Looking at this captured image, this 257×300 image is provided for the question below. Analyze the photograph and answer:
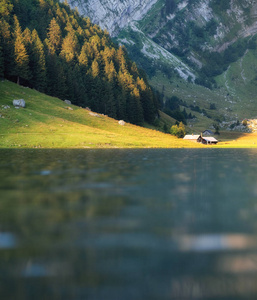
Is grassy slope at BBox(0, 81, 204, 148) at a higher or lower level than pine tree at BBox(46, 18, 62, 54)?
lower

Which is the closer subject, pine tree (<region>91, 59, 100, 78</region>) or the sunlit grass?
the sunlit grass

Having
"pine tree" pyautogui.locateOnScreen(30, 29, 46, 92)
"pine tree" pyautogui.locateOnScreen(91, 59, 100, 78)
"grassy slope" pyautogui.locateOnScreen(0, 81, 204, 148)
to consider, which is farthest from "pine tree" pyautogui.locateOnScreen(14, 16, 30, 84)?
"pine tree" pyautogui.locateOnScreen(91, 59, 100, 78)

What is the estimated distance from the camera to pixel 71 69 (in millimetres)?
149125

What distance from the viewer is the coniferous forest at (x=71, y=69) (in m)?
119

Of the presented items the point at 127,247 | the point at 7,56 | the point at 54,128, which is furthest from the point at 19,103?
the point at 127,247

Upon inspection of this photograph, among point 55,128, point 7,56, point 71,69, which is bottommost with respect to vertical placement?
point 55,128

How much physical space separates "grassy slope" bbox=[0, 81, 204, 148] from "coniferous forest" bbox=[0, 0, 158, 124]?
1099 centimetres

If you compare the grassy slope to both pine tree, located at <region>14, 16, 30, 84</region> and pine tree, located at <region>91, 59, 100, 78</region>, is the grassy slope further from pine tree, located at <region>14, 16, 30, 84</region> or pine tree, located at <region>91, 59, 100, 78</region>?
pine tree, located at <region>91, 59, 100, 78</region>

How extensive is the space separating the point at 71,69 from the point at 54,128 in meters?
69.5

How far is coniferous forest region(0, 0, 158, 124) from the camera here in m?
119

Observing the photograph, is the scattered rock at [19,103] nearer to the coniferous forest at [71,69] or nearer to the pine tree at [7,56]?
the coniferous forest at [71,69]

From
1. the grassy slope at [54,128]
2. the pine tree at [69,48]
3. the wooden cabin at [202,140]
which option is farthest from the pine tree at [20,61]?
the wooden cabin at [202,140]

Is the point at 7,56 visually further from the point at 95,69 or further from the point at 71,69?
the point at 95,69

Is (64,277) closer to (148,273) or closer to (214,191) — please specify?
(148,273)
